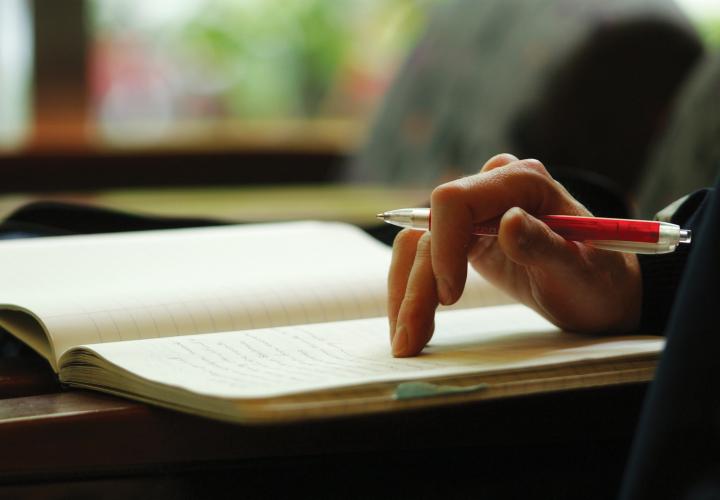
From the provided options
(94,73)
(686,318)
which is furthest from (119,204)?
(94,73)

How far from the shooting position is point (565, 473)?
0.57 meters

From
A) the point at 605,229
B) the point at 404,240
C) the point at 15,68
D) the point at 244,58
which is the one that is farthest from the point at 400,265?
the point at 244,58

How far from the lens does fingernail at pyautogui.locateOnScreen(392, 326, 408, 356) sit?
575 millimetres

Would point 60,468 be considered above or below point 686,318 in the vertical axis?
below

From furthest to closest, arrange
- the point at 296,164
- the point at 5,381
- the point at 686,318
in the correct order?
the point at 296,164 → the point at 5,381 → the point at 686,318

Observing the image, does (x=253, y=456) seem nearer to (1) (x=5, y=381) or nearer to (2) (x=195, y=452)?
(2) (x=195, y=452)

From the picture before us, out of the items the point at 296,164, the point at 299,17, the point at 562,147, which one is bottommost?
the point at 296,164

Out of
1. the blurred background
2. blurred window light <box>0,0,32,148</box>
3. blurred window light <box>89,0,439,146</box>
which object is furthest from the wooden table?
blurred window light <box>89,0,439,146</box>

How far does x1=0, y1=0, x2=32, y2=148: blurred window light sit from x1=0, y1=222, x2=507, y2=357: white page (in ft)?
6.16

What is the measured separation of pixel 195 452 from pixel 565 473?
22cm

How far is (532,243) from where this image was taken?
56 cm

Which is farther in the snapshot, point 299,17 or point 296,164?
point 299,17

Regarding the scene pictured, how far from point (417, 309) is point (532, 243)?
8 centimetres

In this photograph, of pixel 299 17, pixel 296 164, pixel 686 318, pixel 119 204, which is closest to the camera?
pixel 686 318
